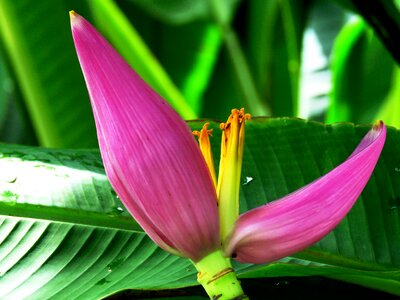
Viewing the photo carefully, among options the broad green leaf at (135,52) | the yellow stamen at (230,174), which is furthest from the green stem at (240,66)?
the yellow stamen at (230,174)

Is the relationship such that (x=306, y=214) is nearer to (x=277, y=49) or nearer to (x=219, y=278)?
(x=219, y=278)

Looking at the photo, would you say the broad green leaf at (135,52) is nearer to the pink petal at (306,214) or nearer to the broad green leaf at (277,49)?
the broad green leaf at (277,49)

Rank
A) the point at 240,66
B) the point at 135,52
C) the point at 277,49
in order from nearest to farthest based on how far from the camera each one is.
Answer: the point at 135,52 < the point at 240,66 < the point at 277,49

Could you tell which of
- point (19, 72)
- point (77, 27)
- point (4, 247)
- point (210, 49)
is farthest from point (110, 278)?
point (210, 49)

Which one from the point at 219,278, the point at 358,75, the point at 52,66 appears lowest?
the point at 219,278

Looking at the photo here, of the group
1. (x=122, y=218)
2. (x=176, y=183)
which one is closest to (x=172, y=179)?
(x=176, y=183)

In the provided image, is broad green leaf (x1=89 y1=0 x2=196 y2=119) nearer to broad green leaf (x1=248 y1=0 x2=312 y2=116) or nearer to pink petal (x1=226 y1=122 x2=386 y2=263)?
broad green leaf (x1=248 y1=0 x2=312 y2=116)
